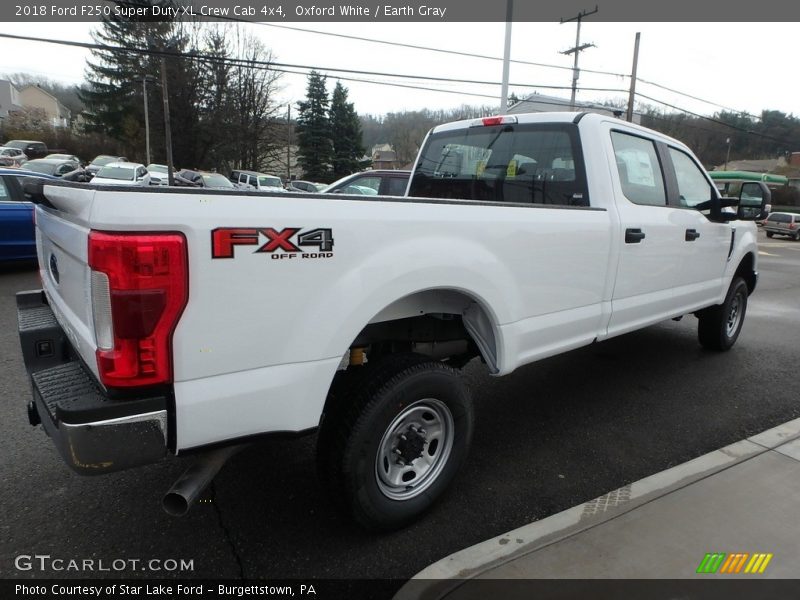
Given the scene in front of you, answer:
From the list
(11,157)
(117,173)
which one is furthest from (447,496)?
(11,157)

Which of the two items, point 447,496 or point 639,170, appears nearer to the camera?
point 447,496

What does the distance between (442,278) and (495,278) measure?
1.24ft

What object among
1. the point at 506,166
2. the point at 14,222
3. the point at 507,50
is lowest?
the point at 14,222

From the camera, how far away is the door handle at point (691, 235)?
416 cm

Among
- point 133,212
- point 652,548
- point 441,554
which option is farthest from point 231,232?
point 652,548

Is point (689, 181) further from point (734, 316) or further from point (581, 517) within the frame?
point (581, 517)

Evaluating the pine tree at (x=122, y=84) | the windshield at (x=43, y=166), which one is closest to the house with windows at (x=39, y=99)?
the pine tree at (x=122, y=84)

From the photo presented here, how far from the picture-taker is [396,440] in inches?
98.4

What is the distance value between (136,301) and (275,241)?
0.48 m

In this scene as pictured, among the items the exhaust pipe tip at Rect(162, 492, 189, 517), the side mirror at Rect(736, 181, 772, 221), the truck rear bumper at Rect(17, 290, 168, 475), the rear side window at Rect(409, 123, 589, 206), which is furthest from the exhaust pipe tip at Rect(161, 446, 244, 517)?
the side mirror at Rect(736, 181, 772, 221)

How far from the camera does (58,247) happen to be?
2.32 m

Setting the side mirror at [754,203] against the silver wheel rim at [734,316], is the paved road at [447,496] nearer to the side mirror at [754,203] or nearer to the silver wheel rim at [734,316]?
the silver wheel rim at [734,316]

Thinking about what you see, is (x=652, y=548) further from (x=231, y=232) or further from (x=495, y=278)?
(x=231, y=232)

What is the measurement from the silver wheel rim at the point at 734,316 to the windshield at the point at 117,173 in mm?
19777
